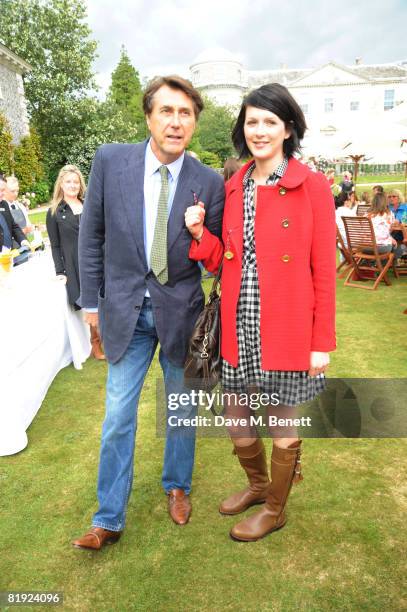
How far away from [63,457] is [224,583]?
Result: 4.97 ft

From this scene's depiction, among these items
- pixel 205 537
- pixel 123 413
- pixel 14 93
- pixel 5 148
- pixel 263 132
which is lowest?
pixel 205 537

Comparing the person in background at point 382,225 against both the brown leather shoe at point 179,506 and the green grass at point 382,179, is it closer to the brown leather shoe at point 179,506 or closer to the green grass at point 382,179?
the brown leather shoe at point 179,506

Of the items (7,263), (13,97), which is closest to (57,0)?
(13,97)

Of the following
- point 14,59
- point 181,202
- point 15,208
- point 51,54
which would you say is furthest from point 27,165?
point 181,202

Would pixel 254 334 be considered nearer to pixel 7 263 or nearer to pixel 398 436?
pixel 398 436

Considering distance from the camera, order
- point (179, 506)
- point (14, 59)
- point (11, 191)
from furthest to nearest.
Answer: point (14, 59) < point (11, 191) < point (179, 506)

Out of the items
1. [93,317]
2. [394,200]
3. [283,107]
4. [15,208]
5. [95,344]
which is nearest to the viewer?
[283,107]

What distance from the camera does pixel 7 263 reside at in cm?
383

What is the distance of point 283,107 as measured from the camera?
195cm

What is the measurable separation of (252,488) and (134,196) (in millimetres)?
1723

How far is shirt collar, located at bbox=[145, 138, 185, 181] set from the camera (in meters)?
2.14

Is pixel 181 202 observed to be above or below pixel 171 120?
below

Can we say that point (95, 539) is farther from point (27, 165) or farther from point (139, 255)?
point (27, 165)

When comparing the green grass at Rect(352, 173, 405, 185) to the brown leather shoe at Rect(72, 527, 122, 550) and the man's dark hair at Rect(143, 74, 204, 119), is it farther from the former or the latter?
the brown leather shoe at Rect(72, 527, 122, 550)
